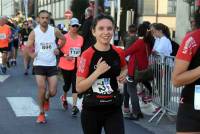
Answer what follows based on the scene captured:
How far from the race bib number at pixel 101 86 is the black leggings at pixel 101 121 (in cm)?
21

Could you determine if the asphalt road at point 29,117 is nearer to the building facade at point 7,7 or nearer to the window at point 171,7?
the window at point 171,7

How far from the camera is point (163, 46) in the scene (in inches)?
382

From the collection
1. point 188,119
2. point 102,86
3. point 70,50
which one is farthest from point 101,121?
point 70,50

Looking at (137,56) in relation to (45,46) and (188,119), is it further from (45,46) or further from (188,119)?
(188,119)

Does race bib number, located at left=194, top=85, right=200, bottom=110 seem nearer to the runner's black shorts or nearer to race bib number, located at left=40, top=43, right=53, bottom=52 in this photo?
the runner's black shorts

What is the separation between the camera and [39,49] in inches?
352

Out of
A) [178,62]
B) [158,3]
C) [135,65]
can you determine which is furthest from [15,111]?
[158,3]

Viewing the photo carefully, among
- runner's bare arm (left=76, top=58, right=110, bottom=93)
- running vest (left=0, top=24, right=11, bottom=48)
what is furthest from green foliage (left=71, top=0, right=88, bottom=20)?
runner's bare arm (left=76, top=58, right=110, bottom=93)

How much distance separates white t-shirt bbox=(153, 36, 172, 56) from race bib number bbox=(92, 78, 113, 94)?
4.78m

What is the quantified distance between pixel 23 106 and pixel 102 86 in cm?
600

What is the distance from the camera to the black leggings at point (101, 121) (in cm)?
490

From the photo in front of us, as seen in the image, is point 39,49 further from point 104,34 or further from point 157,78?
point 104,34

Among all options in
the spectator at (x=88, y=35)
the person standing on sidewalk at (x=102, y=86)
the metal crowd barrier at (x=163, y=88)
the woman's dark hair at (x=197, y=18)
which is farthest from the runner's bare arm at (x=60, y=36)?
the woman's dark hair at (x=197, y=18)

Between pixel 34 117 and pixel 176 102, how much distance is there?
101 inches
